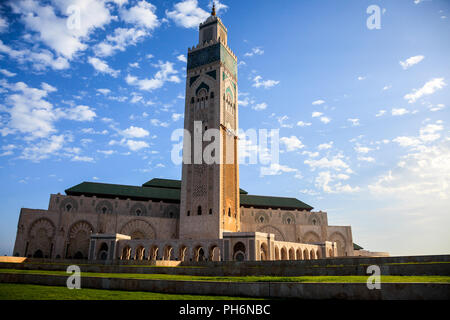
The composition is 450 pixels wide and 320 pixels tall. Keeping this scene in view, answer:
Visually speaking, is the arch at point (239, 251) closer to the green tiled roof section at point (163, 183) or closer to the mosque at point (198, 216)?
the mosque at point (198, 216)

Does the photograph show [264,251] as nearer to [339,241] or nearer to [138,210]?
[138,210]

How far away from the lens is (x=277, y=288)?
26.1 ft

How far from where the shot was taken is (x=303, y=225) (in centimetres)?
4728

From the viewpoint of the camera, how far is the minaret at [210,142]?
126ft

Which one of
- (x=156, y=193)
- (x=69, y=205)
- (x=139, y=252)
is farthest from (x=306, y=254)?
(x=69, y=205)

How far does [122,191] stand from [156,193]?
4.70 m

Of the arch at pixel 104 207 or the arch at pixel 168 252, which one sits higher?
the arch at pixel 104 207

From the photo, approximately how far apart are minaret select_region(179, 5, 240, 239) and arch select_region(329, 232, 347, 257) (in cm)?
1618

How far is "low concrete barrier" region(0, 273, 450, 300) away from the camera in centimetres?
664

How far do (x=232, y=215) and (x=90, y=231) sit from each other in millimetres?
17459

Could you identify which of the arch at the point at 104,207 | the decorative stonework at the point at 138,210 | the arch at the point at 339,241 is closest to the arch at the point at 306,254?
the arch at the point at 339,241

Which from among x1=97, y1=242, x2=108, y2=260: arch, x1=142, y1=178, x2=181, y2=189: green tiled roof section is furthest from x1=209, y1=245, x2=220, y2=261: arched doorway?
x1=142, y1=178, x2=181, y2=189: green tiled roof section
